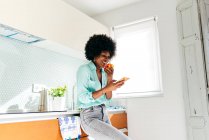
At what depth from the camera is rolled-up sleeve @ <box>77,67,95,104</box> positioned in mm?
1656

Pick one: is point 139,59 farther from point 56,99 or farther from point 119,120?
point 56,99

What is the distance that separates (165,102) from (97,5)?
1.58 m

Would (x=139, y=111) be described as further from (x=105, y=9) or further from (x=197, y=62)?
(x=105, y=9)

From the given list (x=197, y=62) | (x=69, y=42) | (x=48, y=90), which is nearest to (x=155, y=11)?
(x=197, y=62)

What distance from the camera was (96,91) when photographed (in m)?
1.65

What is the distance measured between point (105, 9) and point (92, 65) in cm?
162

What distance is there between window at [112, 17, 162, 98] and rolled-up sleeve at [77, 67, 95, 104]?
4.02ft

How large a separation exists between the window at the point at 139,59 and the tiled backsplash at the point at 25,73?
777 mm

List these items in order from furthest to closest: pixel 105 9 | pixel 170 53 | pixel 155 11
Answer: pixel 105 9, pixel 155 11, pixel 170 53

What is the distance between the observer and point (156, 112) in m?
2.63

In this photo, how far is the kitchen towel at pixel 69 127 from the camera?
195 centimetres

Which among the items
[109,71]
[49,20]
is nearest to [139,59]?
[109,71]

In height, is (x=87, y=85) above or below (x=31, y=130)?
above

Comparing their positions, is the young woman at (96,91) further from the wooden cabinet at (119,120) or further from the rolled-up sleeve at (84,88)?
the wooden cabinet at (119,120)
